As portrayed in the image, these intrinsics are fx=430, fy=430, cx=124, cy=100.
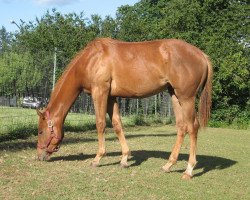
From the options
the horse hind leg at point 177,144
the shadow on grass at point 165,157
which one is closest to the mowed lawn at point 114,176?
the shadow on grass at point 165,157

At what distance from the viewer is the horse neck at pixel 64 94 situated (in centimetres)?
765

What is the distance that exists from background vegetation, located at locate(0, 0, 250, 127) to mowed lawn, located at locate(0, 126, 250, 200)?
3979 mm

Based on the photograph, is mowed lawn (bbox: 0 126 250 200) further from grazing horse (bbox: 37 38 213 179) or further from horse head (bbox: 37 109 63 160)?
grazing horse (bbox: 37 38 213 179)

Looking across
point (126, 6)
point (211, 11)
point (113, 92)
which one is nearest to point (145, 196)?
point (113, 92)

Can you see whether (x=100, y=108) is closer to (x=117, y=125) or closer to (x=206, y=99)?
(x=117, y=125)

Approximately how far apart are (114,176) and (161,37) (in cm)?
1793

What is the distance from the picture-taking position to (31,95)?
13602mm

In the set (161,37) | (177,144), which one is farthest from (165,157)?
(161,37)

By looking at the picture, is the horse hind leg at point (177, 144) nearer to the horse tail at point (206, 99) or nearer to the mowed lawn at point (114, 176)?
the mowed lawn at point (114, 176)

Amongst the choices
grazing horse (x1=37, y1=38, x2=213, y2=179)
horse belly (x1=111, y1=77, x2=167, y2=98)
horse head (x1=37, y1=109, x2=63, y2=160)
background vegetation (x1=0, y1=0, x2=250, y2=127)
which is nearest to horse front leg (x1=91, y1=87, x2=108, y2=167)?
grazing horse (x1=37, y1=38, x2=213, y2=179)

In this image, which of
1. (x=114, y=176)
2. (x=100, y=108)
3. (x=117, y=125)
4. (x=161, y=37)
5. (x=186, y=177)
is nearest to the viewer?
(x=114, y=176)

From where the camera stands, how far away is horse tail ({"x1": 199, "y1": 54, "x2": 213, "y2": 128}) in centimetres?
732

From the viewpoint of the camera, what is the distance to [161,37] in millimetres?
23953

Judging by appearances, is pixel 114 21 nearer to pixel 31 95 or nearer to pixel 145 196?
pixel 31 95
